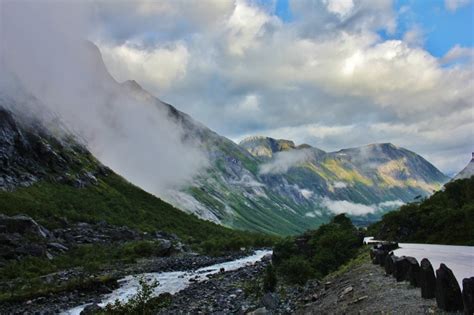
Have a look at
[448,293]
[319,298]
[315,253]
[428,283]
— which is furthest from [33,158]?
[448,293]

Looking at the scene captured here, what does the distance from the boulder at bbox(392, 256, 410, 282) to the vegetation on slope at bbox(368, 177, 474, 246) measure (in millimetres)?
42344

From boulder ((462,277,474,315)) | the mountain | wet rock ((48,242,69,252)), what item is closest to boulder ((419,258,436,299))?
boulder ((462,277,474,315))

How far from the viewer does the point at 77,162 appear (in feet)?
627

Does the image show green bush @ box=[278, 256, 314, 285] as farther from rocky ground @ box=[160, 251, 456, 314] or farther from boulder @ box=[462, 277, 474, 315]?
boulder @ box=[462, 277, 474, 315]

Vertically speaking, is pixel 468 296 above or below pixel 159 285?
above

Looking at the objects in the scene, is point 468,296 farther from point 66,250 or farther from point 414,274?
point 66,250

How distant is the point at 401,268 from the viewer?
28.5 metres

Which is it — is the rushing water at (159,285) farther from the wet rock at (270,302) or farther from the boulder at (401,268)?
the boulder at (401,268)

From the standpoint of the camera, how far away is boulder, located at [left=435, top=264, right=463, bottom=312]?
61.7 feet

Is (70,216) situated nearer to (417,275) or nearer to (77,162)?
(77,162)

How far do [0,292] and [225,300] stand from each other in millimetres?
32260

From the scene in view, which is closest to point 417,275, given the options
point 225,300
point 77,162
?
point 225,300

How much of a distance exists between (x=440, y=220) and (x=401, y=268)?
54.0 metres

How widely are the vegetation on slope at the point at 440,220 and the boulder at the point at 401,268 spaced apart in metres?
42.3
